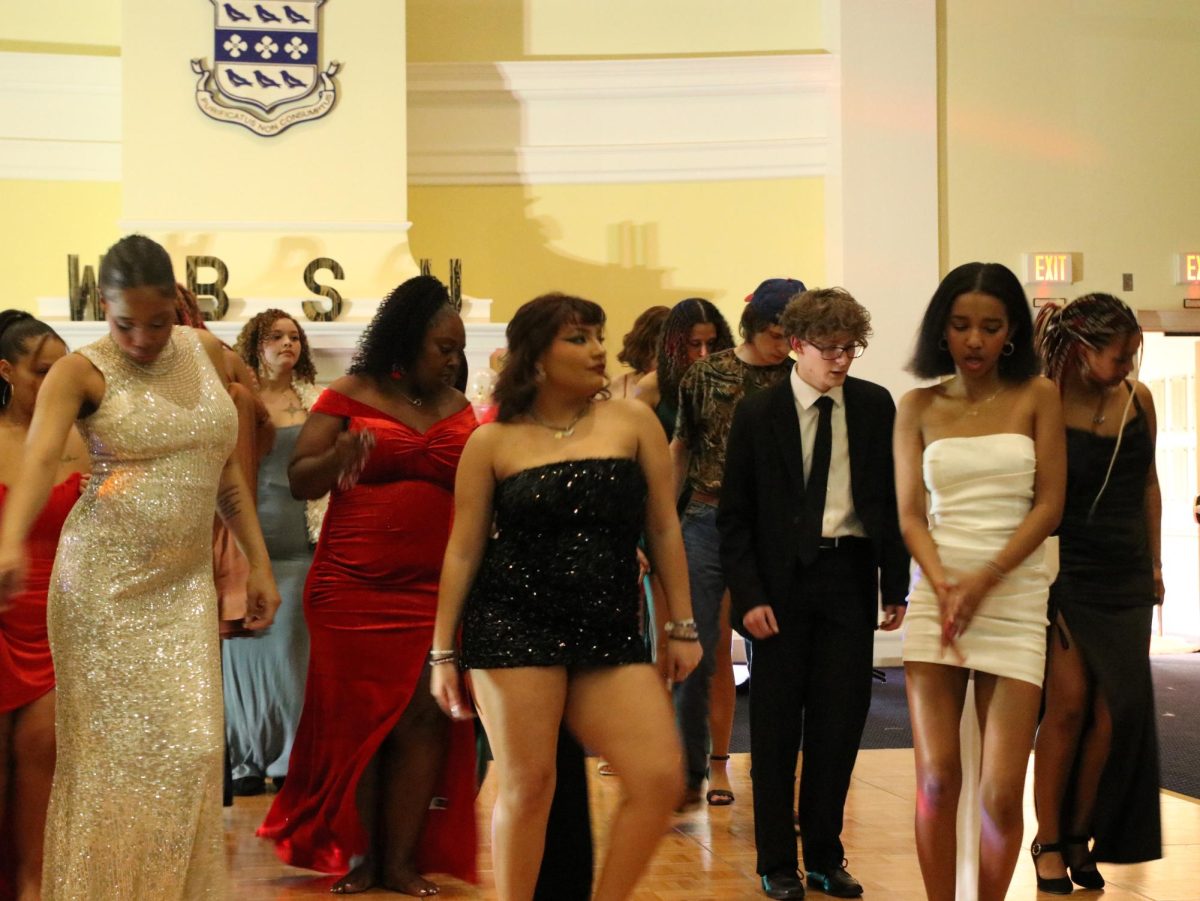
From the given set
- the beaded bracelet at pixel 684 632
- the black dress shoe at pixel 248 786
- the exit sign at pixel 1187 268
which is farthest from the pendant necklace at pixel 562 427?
the exit sign at pixel 1187 268

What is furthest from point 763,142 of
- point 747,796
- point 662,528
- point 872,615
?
point 662,528

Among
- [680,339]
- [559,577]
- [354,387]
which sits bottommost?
[559,577]

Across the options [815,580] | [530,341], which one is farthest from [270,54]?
[530,341]

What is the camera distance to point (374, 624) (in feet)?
14.4

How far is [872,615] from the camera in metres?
4.39

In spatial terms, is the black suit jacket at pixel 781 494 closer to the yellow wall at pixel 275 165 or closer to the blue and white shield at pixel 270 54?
the yellow wall at pixel 275 165

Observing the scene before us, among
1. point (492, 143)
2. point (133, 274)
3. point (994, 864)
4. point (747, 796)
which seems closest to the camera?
point (133, 274)

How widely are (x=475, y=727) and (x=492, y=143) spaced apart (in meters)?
5.97

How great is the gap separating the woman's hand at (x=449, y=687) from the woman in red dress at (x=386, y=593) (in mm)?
1051

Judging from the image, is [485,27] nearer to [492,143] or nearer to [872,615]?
[492,143]

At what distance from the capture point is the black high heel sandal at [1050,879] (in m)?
4.39

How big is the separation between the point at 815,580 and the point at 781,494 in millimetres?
265

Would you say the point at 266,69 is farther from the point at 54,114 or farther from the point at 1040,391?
the point at 1040,391

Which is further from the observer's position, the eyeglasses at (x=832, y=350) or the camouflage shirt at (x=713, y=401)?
the camouflage shirt at (x=713, y=401)
